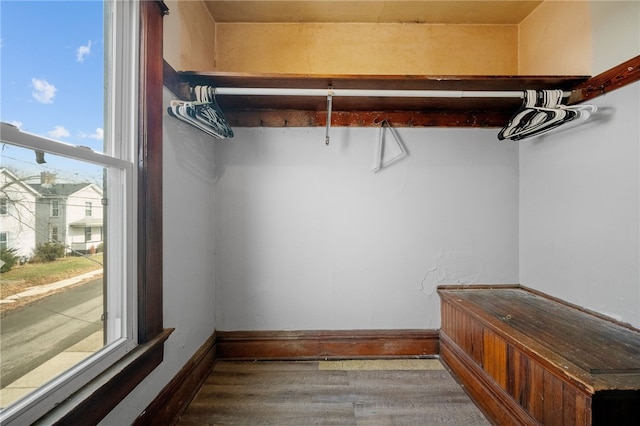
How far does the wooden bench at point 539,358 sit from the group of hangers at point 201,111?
6.59 ft

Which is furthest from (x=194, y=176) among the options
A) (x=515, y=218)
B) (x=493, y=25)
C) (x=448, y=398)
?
(x=493, y=25)

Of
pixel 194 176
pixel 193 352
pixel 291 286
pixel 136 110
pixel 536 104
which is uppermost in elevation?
pixel 536 104

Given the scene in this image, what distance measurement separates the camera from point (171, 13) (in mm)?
1578

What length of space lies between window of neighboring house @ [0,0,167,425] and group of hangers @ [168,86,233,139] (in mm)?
131

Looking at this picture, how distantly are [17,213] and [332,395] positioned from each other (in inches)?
69.7

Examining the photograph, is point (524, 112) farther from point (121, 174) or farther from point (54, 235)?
point (54, 235)

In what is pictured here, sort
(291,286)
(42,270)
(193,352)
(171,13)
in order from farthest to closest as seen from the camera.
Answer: (291,286) → (193,352) → (171,13) → (42,270)

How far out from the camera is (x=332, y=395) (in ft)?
5.73

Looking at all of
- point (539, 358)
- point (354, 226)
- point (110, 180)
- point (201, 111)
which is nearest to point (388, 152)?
point (354, 226)

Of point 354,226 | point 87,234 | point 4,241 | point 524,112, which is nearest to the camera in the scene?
point 4,241

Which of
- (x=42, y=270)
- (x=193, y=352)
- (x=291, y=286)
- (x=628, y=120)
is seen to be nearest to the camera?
(x=42, y=270)

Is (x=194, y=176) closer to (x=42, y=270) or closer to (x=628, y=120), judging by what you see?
(x=42, y=270)

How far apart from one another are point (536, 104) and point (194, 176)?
2.19 metres

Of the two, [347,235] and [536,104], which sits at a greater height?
[536,104]
